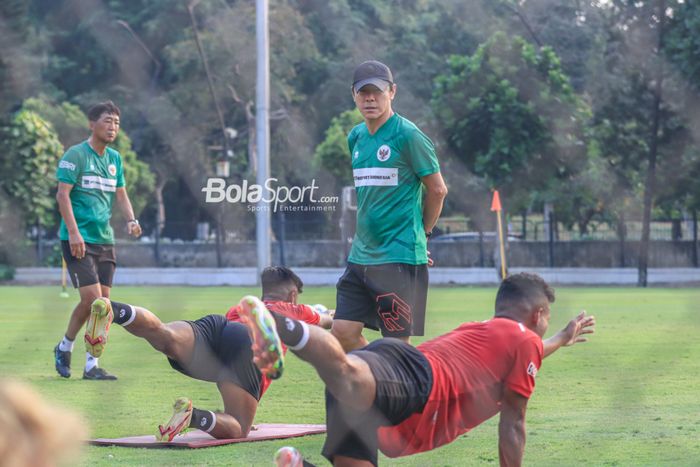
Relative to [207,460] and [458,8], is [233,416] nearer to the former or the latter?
[207,460]

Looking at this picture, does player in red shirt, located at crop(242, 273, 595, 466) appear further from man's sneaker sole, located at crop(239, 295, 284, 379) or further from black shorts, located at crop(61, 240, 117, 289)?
black shorts, located at crop(61, 240, 117, 289)

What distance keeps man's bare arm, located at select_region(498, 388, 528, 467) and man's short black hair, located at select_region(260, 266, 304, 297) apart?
6.02ft

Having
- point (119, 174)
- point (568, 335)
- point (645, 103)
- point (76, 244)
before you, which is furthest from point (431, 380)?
point (645, 103)

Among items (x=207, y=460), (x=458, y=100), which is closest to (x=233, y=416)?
(x=207, y=460)

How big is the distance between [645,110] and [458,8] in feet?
26.9

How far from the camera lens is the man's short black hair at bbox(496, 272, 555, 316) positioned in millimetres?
3990

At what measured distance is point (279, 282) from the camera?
546 cm

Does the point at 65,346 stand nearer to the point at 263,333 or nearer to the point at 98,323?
the point at 98,323

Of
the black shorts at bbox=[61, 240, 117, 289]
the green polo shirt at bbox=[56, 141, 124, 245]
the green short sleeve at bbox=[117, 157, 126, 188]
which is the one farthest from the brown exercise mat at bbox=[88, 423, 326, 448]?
the green short sleeve at bbox=[117, 157, 126, 188]

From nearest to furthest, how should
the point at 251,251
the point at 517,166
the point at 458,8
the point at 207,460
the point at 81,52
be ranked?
the point at 207,460 < the point at 81,52 < the point at 517,166 < the point at 251,251 < the point at 458,8

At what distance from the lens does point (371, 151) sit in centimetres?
536

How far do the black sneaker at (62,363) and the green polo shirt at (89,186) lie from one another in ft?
2.47

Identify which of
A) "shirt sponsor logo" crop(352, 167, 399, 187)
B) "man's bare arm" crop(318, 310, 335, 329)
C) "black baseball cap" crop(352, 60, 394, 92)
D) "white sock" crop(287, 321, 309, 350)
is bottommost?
"man's bare arm" crop(318, 310, 335, 329)

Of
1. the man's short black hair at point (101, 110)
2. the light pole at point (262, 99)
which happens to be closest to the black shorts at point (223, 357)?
the man's short black hair at point (101, 110)
